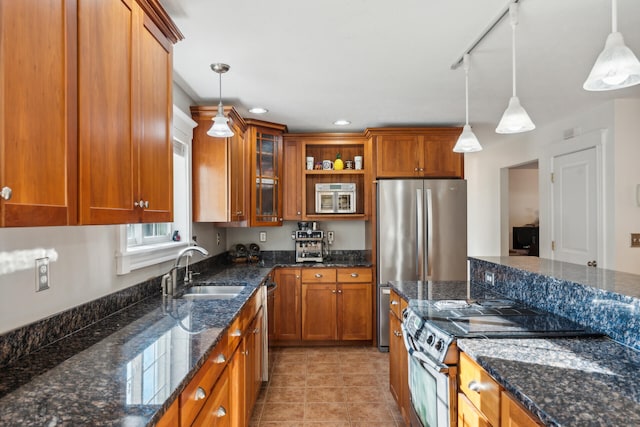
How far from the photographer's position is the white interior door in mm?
3521

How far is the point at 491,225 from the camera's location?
5.48m

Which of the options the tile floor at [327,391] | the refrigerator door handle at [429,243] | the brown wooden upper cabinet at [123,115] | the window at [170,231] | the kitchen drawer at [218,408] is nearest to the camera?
the brown wooden upper cabinet at [123,115]

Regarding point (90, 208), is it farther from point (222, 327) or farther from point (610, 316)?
point (610, 316)

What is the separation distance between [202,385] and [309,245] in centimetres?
300

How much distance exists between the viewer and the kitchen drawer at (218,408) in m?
1.41

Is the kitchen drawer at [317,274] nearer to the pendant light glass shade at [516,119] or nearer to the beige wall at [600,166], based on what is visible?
the beige wall at [600,166]

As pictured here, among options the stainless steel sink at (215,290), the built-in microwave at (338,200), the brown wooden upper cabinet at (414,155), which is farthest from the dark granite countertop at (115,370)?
the brown wooden upper cabinet at (414,155)

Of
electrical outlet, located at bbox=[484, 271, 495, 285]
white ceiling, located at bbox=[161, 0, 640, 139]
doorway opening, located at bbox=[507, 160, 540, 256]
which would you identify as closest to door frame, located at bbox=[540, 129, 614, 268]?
white ceiling, located at bbox=[161, 0, 640, 139]

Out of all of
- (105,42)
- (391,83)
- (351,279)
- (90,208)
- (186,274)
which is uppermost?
(391,83)

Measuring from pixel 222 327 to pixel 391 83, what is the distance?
2.09 m

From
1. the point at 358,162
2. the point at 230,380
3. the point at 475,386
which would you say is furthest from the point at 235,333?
the point at 358,162

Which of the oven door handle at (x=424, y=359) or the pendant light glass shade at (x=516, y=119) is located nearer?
the oven door handle at (x=424, y=359)

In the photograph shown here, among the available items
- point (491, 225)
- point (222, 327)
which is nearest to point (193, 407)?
point (222, 327)

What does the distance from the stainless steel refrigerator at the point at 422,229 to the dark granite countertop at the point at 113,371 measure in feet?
7.64
